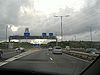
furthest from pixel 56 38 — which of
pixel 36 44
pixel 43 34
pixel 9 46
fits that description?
pixel 36 44

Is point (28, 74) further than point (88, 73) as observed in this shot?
Yes

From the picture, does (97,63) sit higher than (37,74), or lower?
higher

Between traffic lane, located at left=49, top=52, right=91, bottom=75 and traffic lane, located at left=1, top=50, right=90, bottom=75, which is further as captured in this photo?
traffic lane, located at left=1, top=50, right=90, bottom=75

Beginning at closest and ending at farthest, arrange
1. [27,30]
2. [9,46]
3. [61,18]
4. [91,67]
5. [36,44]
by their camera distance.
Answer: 1. [91,67]
2. [61,18]
3. [27,30]
4. [9,46]
5. [36,44]

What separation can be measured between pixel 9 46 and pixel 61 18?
57.7 meters

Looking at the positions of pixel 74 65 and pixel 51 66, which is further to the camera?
pixel 74 65

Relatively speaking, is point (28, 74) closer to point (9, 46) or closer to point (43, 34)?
point (43, 34)

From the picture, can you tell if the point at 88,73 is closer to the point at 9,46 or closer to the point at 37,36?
the point at 37,36

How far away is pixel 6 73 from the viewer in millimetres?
5234

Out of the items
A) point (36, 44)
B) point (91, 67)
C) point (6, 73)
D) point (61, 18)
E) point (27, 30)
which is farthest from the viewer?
point (36, 44)

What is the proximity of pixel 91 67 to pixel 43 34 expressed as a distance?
95984 mm

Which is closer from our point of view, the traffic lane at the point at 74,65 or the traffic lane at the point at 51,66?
the traffic lane at the point at 74,65

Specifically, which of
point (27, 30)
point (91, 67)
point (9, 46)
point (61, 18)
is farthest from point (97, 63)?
point (9, 46)

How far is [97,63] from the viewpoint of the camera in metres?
4.00
